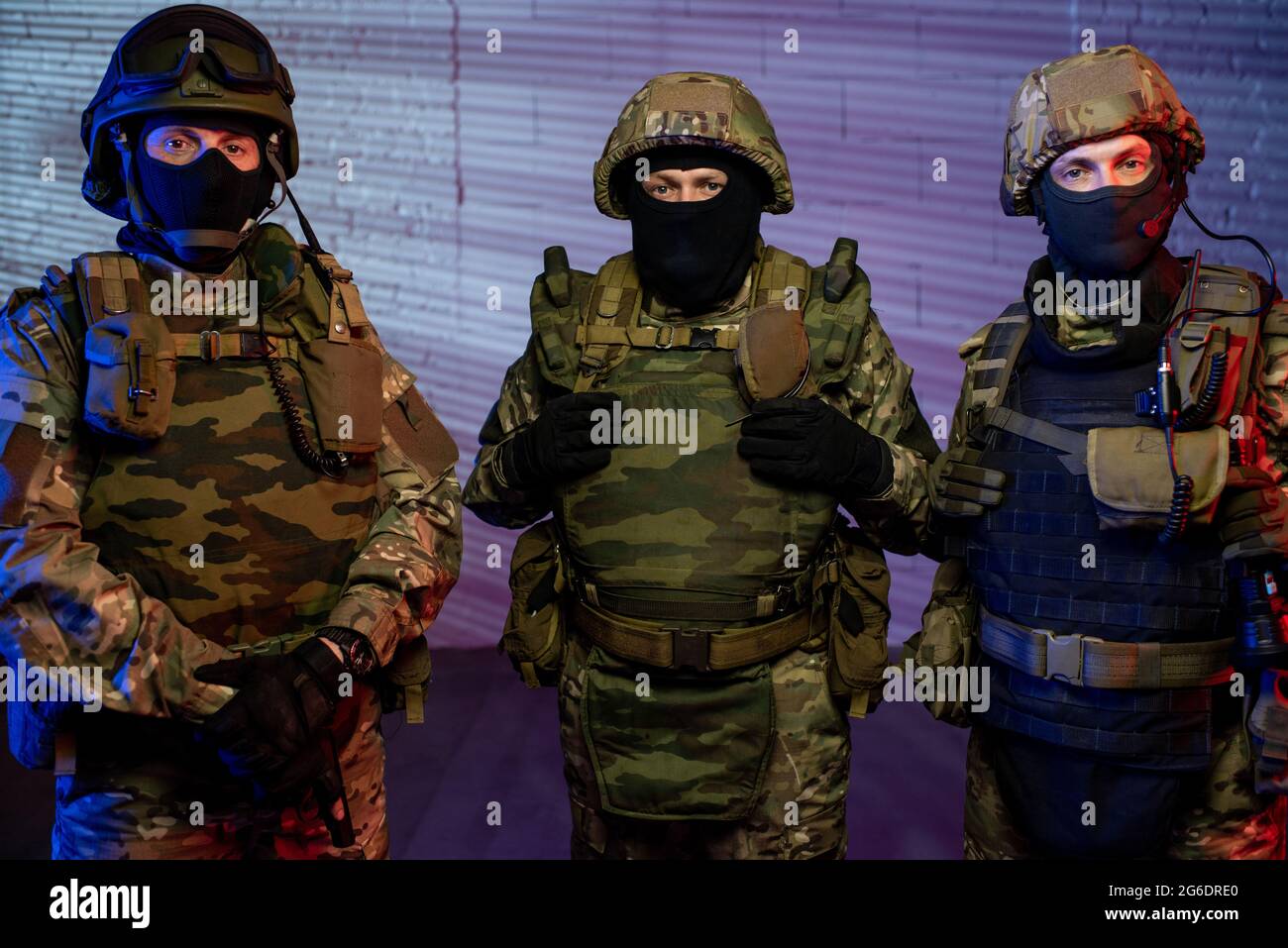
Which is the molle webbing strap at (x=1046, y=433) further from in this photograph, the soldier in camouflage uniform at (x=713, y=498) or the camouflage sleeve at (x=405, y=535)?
the camouflage sleeve at (x=405, y=535)

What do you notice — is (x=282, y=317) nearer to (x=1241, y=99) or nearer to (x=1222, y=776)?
(x=1222, y=776)

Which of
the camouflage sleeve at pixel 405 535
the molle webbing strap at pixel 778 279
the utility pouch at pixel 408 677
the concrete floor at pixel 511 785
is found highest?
the molle webbing strap at pixel 778 279

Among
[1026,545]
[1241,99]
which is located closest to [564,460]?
[1026,545]

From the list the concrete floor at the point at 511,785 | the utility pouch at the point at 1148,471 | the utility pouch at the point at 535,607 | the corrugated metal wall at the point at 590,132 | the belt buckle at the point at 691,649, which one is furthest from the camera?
the corrugated metal wall at the point at 590,132

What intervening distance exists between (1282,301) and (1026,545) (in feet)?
2.22

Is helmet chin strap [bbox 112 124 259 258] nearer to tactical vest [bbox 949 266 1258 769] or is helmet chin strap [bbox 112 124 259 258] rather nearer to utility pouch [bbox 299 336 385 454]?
utility pouch [bbox 299 336 385 454]

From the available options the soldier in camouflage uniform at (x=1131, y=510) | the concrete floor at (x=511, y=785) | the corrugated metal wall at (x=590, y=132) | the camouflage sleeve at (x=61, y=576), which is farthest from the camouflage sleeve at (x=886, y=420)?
the corrugated metal wall at (x=590, y=132)

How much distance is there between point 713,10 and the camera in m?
4.75

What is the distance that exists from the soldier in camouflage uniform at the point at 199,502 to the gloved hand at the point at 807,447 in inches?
27.5

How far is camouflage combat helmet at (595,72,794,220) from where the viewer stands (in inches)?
96.0

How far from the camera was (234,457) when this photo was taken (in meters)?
2.30

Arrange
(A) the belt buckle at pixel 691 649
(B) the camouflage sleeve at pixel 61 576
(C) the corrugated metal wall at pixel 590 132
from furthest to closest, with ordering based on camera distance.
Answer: (C) the corrugated metal wall at pixel 590 132 → (A) the belt buckle at pixel 691 649 → (B) the camouflage sleeve at pixel 61 576

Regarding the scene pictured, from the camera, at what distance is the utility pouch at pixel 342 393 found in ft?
7.73

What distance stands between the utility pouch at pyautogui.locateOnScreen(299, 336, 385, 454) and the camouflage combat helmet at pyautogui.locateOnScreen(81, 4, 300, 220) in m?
0.40
